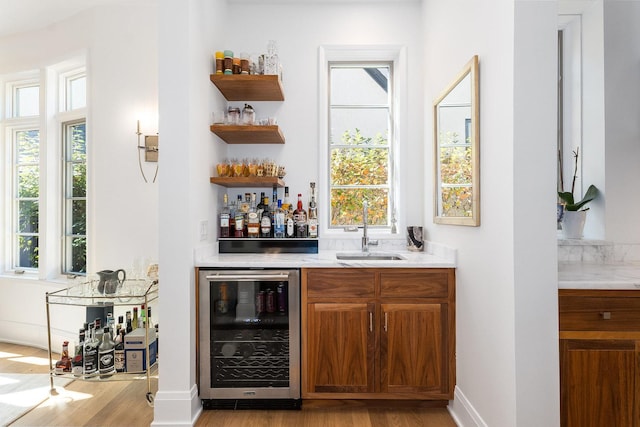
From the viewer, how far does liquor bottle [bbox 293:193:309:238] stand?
108 inches

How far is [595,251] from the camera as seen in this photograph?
2076 mm

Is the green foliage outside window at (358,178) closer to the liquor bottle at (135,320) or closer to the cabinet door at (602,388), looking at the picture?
the liquor bottle at (135,320)

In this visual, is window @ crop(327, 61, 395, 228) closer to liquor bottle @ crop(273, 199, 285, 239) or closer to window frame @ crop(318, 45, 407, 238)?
window frame @ crop(318, 45, 407, 238)

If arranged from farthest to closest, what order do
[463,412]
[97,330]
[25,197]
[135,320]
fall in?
[25,197]
[135,320]
[97,330]
[463,412]

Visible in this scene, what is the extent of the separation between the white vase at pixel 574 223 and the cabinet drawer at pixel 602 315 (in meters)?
0.62

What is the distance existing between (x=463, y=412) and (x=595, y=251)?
1.14 metres

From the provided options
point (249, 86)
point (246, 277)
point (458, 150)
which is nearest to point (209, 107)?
point (249, 86)

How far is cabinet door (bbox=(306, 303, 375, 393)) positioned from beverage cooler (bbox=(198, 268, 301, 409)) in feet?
0.37

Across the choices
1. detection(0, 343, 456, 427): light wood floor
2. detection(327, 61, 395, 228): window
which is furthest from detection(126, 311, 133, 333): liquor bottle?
detection(327, 61, 395, 228): window

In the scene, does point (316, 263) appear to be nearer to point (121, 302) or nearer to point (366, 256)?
point (366, 256)

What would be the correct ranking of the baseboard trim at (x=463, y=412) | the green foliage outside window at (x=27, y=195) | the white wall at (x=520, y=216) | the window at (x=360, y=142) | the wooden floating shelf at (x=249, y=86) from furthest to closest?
the green foliage outside window at (x=27, y=195) < the window at (x=360, y=142) < the wooden floating shelf at (x=249, y=86) < the baseboard trim at (x=463, y=412) < the white wall at (x=520, y=216)

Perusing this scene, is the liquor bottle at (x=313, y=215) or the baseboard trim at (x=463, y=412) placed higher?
the liquor bottle at (x=313, y=215)

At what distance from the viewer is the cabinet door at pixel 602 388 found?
153 cm

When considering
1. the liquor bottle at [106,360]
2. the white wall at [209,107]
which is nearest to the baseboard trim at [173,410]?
the white wall at [209,107]
